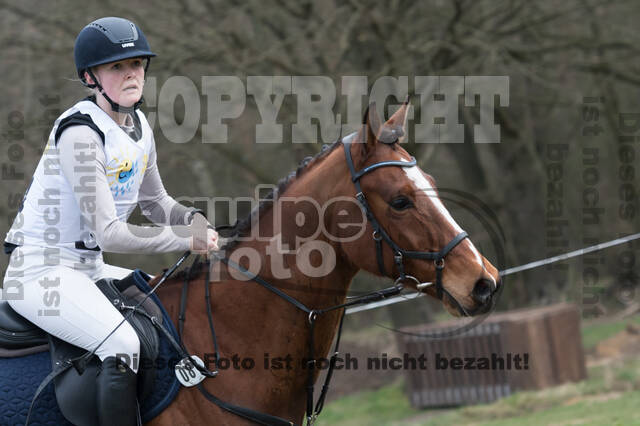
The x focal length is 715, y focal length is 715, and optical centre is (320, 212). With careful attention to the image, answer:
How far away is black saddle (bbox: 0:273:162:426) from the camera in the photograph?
323 centimetres

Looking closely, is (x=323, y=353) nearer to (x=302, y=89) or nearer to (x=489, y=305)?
(x=489, y=305)

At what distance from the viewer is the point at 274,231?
3.51 m

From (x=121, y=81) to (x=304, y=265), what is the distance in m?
1.28

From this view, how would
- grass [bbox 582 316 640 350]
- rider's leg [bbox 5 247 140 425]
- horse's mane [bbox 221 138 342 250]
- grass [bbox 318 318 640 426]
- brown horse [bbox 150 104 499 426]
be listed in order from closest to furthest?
rider's leg [bbox 5 247 140 425] → brown horse [bbox 150 104 499 426] → horse's mane [bbox 221 138 342 250] → grass [bbox 318 318 640 426] → grass [bbox 582 316 640 350]

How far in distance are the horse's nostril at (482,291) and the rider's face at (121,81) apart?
1861 mm

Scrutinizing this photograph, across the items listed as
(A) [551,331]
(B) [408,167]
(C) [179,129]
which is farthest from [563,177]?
(B) [408,167]

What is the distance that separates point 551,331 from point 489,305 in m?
7.71

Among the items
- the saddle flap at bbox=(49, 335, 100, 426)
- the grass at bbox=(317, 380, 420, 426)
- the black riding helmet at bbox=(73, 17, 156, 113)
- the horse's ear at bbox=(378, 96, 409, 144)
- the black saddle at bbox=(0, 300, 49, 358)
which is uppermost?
the black riding helmet at bbox=(73, 17, 156, 113)

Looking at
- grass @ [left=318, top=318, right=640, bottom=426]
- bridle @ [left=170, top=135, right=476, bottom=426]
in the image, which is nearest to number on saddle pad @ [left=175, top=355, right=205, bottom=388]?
bridle @ [left=170, top=135, right=476, bottom=426]

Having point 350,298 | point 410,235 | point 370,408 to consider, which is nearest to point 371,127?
point 410,235

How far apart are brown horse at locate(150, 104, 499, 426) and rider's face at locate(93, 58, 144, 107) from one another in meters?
0.84

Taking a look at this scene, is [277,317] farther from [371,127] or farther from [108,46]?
[108,46]

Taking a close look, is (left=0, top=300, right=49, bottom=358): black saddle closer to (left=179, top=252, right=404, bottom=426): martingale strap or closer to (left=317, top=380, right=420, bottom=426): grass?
(left=179, top=252, right=404, bottom=426): martingale strap

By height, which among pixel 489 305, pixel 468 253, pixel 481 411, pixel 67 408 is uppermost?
pixel 468 253
